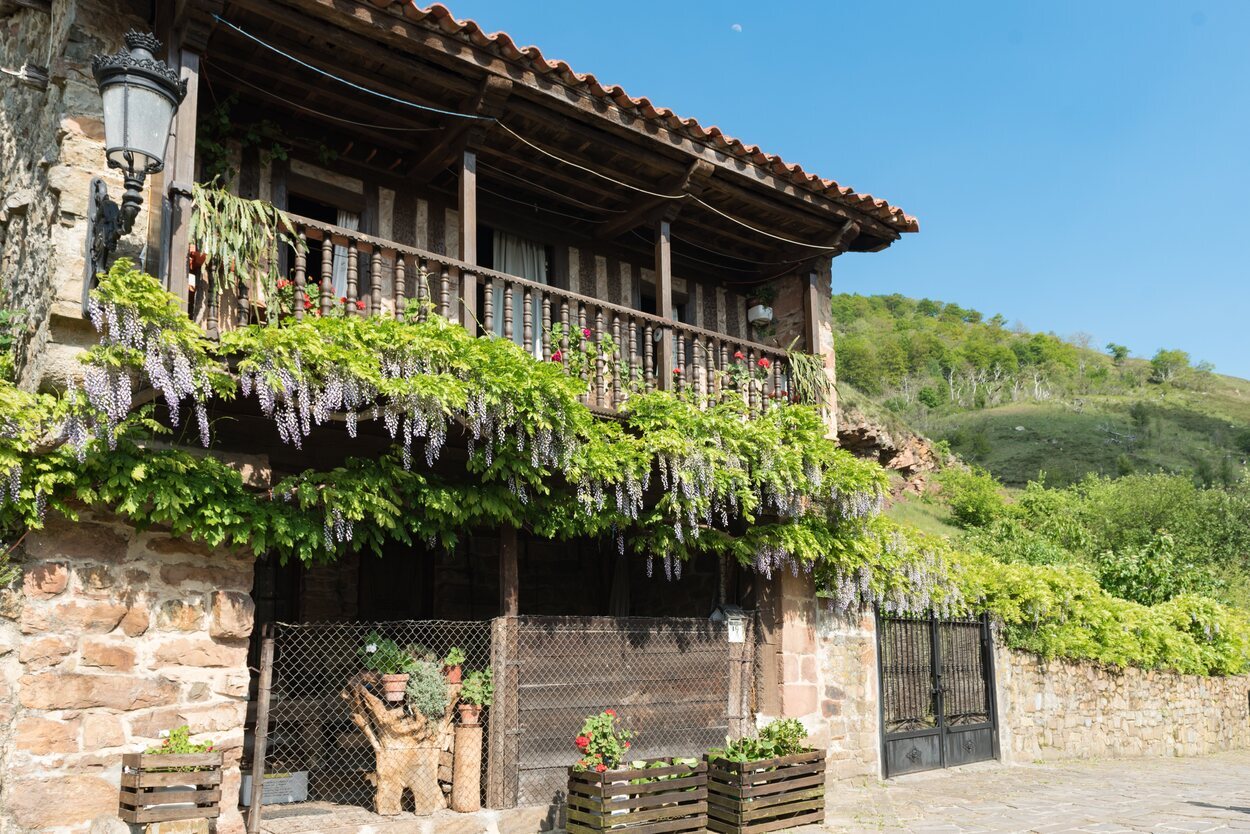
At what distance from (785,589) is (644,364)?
2.43 meters

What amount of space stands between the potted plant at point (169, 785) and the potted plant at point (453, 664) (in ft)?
5.62

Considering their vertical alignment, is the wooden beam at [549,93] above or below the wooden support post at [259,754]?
above

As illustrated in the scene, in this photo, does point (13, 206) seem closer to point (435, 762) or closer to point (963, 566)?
point (435, 762)

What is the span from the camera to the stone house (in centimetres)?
559

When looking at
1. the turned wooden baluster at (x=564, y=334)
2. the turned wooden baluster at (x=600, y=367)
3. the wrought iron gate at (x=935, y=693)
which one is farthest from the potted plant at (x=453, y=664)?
the wrought iron gate at (x=935, y=693)

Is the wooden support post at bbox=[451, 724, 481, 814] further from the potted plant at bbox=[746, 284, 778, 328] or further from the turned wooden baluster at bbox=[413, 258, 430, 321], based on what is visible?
the potted plant at bbox=[746, 284, 778, 328]

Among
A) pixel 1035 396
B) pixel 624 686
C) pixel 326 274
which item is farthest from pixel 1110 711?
pixel 1035 396

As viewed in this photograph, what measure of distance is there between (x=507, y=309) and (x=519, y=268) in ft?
6.27

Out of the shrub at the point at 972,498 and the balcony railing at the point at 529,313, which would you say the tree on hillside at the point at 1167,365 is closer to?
the shrub at the point at 972,498

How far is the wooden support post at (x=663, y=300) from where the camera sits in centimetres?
793

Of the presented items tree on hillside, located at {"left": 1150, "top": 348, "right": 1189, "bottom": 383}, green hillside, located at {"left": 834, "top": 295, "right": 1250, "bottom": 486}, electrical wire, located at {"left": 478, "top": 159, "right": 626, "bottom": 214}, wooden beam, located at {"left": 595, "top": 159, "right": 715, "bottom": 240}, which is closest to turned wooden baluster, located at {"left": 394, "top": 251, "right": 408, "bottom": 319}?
electrical wire, located at {"left": 478, "top": 159, "right": 626, "bottom": 214}

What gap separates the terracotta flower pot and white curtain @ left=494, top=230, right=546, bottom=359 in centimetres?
305

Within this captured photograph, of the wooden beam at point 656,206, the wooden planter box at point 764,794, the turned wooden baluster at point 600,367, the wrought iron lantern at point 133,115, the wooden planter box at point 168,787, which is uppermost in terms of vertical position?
the wooden beam at point 656,206

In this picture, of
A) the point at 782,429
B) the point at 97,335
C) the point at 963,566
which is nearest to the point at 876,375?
the point at 963,566
